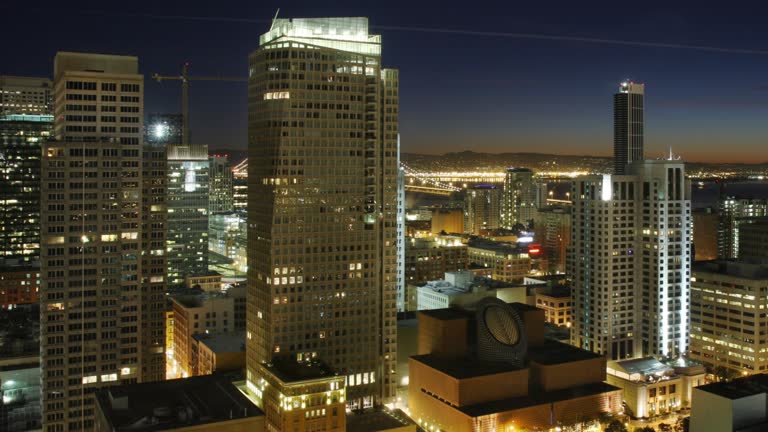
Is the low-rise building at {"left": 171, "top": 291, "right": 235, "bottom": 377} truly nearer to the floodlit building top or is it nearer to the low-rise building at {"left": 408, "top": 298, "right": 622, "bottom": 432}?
the low-rise building at {"left": 408, "top": 298, "right": 622, "bottom": 432}

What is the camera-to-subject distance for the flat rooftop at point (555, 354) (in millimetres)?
73250

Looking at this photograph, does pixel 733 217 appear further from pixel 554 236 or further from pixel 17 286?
pixel 17 286

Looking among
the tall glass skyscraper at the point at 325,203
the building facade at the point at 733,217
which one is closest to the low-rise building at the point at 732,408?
the tall glass skyscraper at the point at 325,203

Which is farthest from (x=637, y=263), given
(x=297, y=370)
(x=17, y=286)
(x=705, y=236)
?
(x=17, y=286)

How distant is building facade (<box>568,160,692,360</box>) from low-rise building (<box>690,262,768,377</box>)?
393 centimetres

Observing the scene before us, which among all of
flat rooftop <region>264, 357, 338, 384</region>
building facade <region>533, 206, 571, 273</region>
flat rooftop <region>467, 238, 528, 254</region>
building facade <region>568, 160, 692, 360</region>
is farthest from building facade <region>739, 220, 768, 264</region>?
flat rooftop <region>264, 357, 338, 384</region>

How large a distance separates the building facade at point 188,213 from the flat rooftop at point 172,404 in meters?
80.1

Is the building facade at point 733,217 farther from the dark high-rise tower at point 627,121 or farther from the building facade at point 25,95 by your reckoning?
the building facade at point 25,95

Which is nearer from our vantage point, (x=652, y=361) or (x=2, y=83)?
(x=652, y=361)

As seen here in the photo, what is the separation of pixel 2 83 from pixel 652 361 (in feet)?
447

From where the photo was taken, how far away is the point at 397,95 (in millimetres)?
76750

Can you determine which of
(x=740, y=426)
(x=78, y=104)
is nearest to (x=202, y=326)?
(x=78, y=104)

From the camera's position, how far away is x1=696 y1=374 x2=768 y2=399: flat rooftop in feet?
176

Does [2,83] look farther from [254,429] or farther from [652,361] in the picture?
[652,361]
